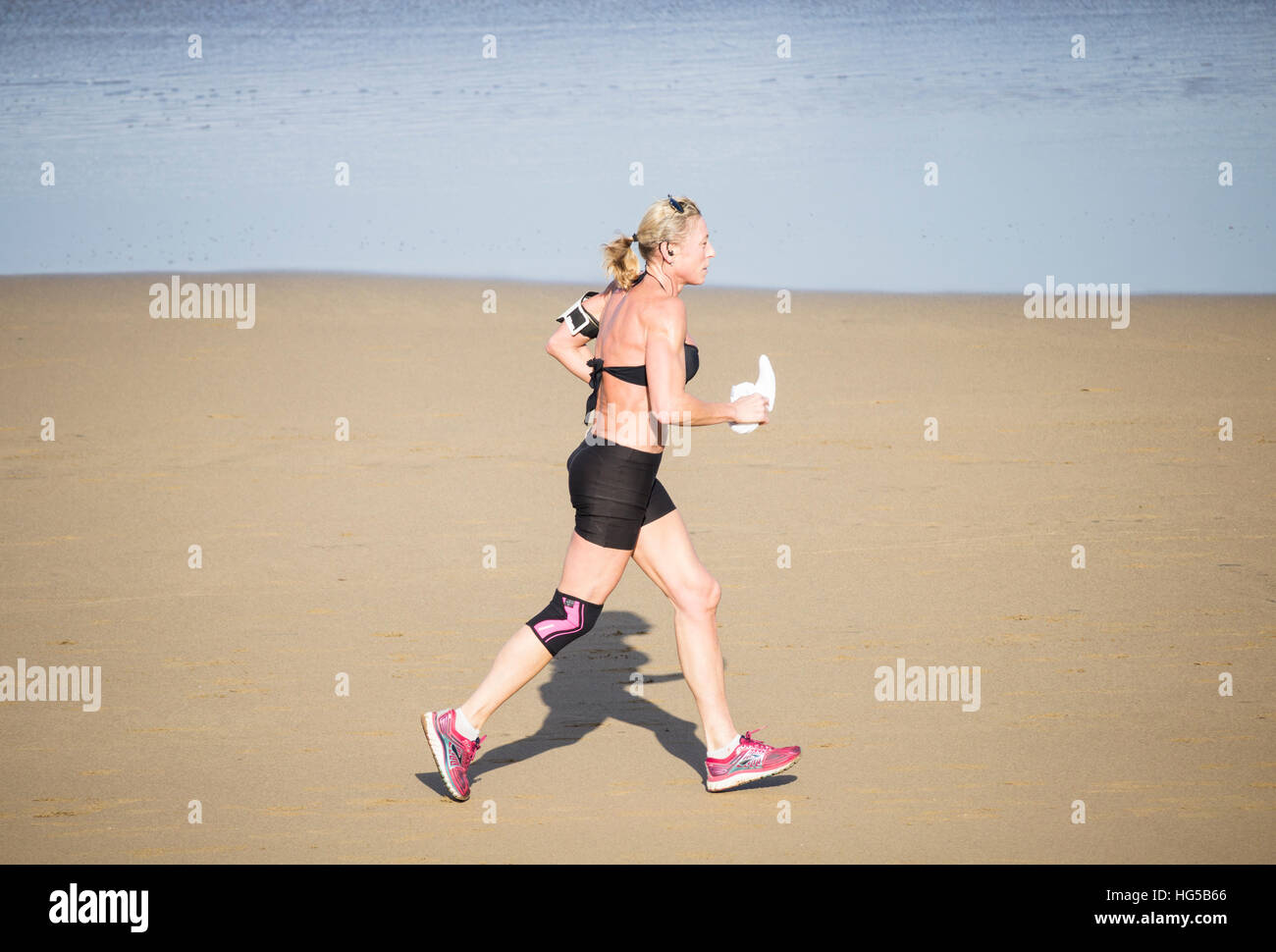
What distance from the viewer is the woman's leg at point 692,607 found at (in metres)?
5.41

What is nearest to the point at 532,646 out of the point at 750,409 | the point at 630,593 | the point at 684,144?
the point at 750,409

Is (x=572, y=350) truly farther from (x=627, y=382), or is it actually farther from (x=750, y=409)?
(x=750, y=409)

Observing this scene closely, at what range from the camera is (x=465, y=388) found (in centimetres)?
1240

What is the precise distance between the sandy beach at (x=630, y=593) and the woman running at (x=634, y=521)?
261 millimetres

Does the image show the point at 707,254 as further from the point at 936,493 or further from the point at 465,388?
the point at 465,388

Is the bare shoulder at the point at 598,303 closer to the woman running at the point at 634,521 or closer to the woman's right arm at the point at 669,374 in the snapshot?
the woman running at the point at 634,521

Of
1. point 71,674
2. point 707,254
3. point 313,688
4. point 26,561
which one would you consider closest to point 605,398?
point 707,254

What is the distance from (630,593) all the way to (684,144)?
1254cm

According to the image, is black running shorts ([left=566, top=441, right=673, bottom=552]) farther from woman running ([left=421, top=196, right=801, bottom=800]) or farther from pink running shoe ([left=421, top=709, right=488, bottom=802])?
pink running shoe ([left=421, top=709, right=488, bottom=802])

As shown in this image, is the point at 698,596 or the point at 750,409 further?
the point at 698,596

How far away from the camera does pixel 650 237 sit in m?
5.24

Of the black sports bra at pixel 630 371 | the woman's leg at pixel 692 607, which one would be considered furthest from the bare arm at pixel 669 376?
the woman's leg at pixel 692 607

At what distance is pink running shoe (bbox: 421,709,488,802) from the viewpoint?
17.4ft

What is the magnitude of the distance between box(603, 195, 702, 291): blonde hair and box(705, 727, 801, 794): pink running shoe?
1768 mm
